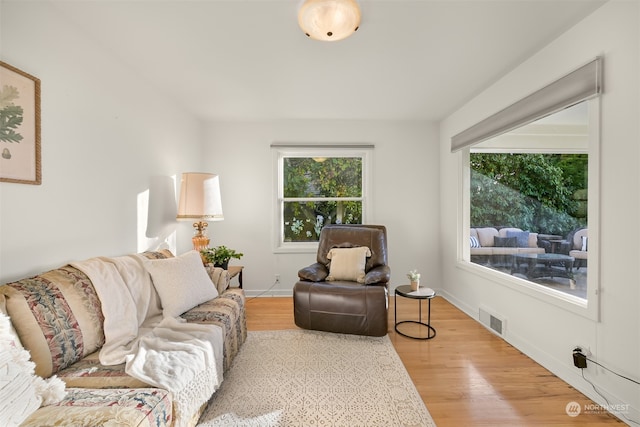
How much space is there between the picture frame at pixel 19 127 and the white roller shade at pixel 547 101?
10.6ft

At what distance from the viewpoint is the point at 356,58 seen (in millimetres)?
2148

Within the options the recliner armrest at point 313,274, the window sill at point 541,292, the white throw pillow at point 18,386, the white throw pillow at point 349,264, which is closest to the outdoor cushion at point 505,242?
the window sill at point 541,292

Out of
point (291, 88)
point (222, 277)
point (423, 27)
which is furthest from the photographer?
point (291, 88)

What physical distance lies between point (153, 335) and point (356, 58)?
2371 mm

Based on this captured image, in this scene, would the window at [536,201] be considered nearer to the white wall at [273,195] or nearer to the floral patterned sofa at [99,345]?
the white wall at [273,195]

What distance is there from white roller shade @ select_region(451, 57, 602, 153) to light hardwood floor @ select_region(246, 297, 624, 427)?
188cm

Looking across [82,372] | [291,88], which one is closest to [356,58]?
[291,88]

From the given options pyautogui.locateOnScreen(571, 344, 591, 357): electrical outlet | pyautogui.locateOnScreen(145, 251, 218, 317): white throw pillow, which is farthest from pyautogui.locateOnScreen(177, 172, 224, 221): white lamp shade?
pyautogui.locateOnScreen(571, 344, 591, 357): electrical outlet

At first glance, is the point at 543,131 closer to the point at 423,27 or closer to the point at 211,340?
the point at 423,27

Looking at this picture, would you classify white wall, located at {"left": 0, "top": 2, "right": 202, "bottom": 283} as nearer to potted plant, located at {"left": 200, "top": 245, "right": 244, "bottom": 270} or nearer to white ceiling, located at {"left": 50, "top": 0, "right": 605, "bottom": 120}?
white ceiling, located at {"left": 50, "top": 0, "right": 605, "bottom": 120}

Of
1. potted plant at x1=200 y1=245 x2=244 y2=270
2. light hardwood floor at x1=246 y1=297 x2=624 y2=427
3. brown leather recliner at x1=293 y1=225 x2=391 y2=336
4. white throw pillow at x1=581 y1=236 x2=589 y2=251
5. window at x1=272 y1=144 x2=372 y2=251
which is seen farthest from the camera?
window at x1=272 y1=144 x2=372 y2=251

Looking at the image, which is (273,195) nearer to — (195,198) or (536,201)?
(195,198)

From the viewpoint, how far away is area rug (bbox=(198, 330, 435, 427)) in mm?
1552

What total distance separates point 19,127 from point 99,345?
123 cm
